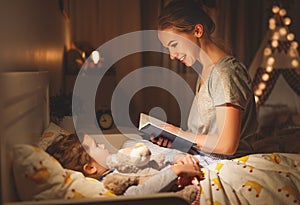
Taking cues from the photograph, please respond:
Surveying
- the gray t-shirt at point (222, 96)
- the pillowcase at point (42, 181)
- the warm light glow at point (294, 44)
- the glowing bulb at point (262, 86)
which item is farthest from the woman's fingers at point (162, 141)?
the warm light glow at point (294, 44)

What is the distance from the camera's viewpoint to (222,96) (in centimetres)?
152

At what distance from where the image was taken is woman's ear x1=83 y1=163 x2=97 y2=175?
Answer: 1361 millimetres

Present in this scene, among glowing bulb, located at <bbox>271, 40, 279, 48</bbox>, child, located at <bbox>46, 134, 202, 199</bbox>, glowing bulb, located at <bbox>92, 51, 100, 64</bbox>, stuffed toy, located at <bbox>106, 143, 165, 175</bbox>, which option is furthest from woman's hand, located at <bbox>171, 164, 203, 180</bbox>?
glowing bulb, located at <bbox>271, 40, 279, 48</bbox>

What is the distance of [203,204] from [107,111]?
650mm

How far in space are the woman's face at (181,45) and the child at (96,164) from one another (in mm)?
452

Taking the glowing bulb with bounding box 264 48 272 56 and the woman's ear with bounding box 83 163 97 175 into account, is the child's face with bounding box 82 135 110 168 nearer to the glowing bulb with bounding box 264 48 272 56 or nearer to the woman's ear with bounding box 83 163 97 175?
the woman's ear with bounding box 83 163 97 175

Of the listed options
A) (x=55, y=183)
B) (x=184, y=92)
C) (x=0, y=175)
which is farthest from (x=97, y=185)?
(x=184, y=92)

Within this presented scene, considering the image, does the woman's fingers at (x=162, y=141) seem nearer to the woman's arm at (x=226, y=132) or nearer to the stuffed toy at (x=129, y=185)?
the woman's arm at (x=226, y=132)

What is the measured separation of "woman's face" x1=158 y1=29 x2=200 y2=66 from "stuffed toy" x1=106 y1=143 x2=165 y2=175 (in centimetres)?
46

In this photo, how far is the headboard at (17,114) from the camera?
1.05 m

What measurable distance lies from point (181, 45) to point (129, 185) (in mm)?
672

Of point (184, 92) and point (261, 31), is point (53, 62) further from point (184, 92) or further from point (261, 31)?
point (261, 31)

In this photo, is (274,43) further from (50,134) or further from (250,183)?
(50,134)

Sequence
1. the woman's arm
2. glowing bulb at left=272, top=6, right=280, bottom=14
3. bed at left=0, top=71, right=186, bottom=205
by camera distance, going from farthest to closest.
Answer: glowing bulb at left=272, top=6, right=280, bottom=14
the woman's arm
bed at left=0, top=71, right=186, bottom=205
